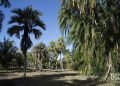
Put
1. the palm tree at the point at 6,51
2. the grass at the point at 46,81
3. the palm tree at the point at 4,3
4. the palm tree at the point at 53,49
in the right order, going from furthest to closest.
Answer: the palm tree at the point at 53,49, the palm tree at the point at 6,51, the grass at the point at 46,81, the palm tree at the point at 4,3

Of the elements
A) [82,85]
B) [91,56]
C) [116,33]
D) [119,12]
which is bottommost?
[82,85]

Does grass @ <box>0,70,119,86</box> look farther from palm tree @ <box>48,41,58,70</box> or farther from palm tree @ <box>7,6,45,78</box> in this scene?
palm tree @ <box>48,41,58,70</box>

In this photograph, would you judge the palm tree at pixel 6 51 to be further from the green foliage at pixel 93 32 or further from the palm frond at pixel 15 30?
the palm frond at pixel 15 30

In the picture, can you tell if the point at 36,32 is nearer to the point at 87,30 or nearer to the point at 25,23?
the point at 25,23

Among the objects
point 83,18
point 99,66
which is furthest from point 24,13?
point 99,66

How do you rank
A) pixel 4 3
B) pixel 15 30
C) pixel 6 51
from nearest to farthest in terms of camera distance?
pixel 4 3
pixel 15 30
pixel 6 51

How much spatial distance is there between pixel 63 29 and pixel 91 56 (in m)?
6.30

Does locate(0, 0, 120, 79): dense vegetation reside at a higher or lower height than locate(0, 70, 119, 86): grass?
higher

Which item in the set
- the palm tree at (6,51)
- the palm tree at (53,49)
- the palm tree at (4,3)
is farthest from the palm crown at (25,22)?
the palm tree at (53,49)

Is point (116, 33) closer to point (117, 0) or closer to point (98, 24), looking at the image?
point (98, 24)

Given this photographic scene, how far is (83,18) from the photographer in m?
36.7

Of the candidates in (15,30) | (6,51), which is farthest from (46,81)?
(6,51)

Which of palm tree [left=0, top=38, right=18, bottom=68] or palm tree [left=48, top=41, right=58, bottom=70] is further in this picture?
palm tree [left=48, top=41, right=58, bottom=70]

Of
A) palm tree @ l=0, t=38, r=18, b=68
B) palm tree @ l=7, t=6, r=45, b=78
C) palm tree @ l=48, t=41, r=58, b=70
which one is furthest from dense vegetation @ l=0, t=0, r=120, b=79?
palm tree @ l=48, t=41, r=58, b=70
